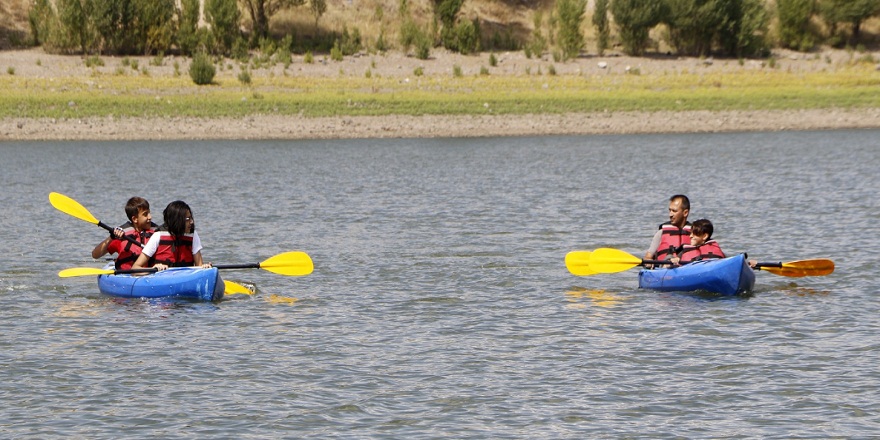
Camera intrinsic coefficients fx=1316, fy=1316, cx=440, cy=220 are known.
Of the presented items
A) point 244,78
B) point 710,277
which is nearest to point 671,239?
point 710,277

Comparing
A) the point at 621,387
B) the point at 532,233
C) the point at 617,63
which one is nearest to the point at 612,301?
the point at 621,387

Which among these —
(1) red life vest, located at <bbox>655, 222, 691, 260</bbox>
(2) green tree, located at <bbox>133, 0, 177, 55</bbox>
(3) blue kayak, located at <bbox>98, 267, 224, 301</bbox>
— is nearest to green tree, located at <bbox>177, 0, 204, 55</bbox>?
(2) green tree, located at <bbox>133, 0, 177, 55</bbox>

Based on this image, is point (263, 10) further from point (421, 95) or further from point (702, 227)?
point (702, 227)

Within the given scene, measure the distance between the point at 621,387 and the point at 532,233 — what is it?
10.9 meters

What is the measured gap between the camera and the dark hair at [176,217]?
14633mm

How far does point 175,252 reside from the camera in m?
15.2

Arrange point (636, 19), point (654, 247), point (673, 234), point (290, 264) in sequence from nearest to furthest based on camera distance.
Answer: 1. point (673, 234)
2. point (654, 247)
3. point (290, 264)
4. point (636, 19)

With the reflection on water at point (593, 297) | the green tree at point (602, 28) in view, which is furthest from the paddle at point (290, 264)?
the green tree at point (602, 28)

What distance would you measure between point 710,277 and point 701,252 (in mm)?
707

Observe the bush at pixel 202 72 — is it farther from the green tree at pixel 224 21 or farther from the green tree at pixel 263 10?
the green tree at pixel 263 10

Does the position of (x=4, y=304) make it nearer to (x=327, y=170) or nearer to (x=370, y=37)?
(x=327, y=170)

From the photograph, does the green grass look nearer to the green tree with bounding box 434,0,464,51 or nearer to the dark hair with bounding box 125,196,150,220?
the green tree with bounding box 434,0,464,51

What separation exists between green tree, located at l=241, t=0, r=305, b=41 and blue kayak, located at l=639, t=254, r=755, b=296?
42893 millimetres

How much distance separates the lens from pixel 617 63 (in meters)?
53.7
